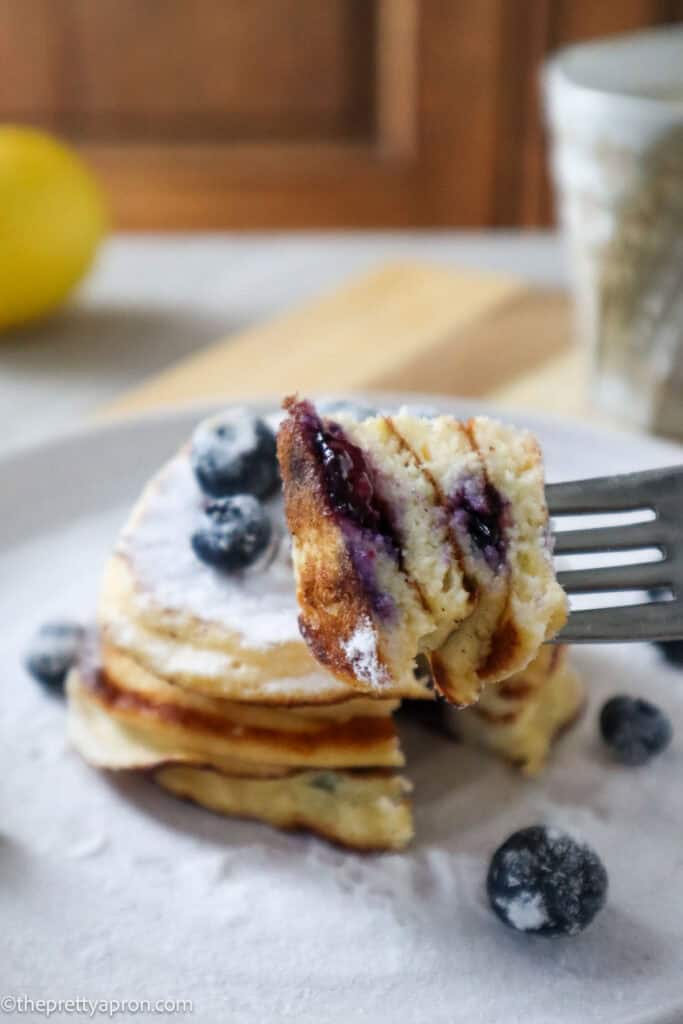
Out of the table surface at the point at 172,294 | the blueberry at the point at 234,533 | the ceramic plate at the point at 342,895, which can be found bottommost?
the table surface at the point at 172,294

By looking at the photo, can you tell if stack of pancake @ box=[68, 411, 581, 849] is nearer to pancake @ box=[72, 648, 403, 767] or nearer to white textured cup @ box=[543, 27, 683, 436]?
pancake @ box=[72, 648, 403, 767]

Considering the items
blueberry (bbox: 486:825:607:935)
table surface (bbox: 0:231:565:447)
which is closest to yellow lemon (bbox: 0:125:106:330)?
table surface (bbox: 0:231:565:447)

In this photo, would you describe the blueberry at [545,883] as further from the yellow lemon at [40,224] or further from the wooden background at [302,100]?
the wooden background at [302,100]

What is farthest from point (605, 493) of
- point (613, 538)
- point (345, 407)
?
point (345, 407)

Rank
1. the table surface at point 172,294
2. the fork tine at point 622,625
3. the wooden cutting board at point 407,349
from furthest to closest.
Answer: the table surface at point 172,294 → the wooden cutting board at point 407,349 → the fork tine at point 622,625

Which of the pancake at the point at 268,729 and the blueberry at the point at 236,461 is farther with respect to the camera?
the blueberry at the point at 236,461

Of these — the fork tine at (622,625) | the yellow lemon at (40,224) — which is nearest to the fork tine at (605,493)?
the fork tine at (622,625)
